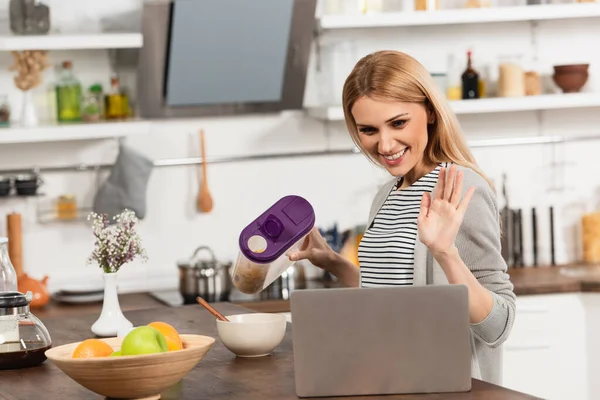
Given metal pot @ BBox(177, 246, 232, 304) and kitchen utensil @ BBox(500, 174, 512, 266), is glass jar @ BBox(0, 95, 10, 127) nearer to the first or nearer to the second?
metal pot @ BBox(177, 246, 232, 304)

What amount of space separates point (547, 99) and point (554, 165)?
44 centimetres

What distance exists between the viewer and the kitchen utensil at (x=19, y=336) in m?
2.32

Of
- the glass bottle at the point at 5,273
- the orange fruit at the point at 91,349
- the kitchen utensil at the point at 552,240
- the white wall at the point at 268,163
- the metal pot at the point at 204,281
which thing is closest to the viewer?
the orange fruit at the point at 91,349

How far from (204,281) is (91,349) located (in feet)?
7.34

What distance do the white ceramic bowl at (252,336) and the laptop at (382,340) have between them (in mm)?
406

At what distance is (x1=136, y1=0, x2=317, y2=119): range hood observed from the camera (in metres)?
4.35

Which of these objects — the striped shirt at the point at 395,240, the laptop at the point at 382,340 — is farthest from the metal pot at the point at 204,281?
the laptop at the point at 382,340

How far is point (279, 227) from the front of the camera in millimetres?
2357

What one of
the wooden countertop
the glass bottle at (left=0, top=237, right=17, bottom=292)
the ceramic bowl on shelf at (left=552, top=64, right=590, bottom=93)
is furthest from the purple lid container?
the ceramic bowl on shelf at (left=552, top=64, right=590, bottom=93)

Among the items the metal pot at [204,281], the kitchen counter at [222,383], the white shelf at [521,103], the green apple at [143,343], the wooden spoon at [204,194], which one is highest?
the white shelf at [521,103]

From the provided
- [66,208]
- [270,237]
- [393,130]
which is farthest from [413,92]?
[66,208]

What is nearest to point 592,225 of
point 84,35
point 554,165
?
point 554,165

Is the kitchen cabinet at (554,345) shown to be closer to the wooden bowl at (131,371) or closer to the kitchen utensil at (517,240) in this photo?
the kitchen utensil at (517,240)

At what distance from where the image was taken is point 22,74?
13.9 ft
